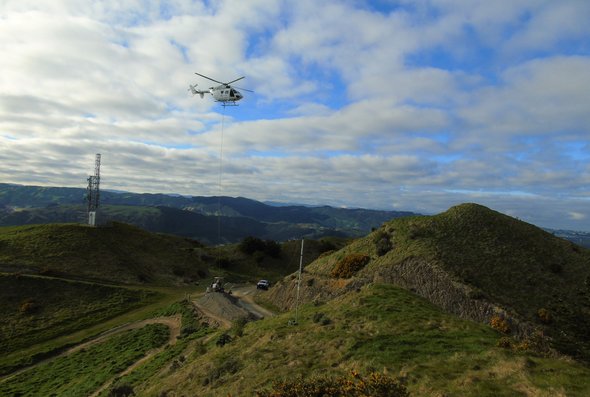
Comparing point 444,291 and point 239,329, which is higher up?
point 444,291

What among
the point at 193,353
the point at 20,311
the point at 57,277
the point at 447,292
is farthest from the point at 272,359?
the point at 57,277

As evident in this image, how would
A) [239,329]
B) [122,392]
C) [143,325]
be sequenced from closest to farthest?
[122,392], [239,329], [143,325]

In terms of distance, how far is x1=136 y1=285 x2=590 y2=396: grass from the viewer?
15484mm

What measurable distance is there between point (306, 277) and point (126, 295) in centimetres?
3174

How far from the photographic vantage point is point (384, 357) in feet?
64.5

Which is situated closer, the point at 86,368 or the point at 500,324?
the point at 500,324

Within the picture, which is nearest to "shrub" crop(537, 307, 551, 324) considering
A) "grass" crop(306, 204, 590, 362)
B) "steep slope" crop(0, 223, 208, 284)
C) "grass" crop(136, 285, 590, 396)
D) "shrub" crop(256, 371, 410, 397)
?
"grass" crop(306, 204, 590, 362)

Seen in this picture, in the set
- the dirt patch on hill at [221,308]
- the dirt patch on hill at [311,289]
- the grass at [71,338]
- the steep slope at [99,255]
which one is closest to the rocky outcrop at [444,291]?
the dirt patch on hill at [311,289]

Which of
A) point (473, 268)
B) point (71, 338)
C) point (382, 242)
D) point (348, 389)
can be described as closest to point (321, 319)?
point (348, 389)

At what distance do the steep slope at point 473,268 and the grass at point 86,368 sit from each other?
65.4 feet

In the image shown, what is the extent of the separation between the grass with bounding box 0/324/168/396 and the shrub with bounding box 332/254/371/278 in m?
23.8

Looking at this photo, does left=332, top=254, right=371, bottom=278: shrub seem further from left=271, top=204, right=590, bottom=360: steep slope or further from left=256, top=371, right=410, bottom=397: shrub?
left=256, top=371, right=410, bottom=397: shrub

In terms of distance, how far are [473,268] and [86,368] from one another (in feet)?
144

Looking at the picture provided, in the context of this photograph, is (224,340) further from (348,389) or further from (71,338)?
(71,338)
